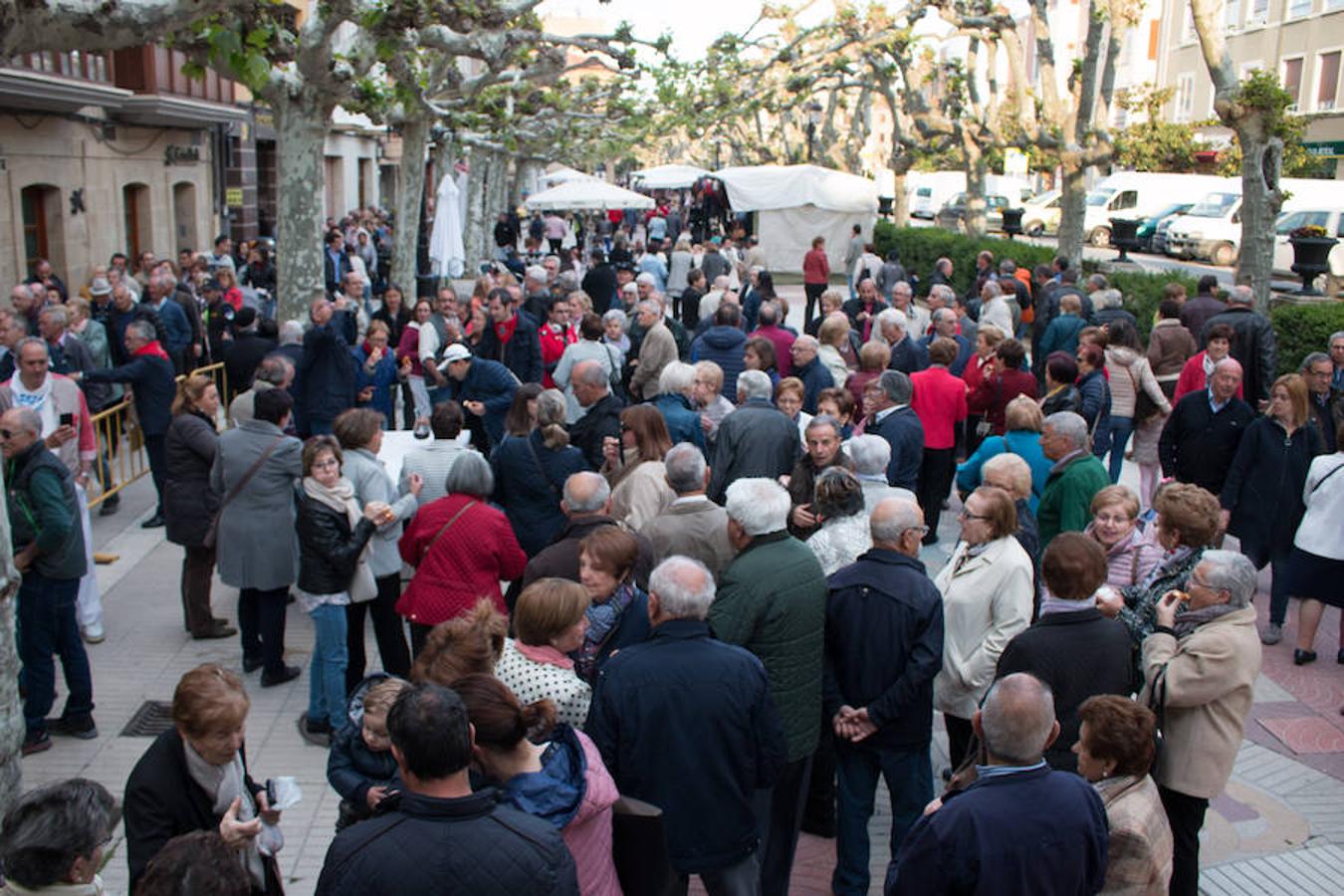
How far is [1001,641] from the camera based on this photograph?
4.95 metres

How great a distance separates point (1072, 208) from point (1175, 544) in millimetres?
Result: 16021

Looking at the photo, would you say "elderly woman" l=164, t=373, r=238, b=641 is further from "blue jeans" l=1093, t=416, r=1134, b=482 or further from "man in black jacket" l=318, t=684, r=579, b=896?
"blue jeans" l=1093, t=416, r=1134, b=482

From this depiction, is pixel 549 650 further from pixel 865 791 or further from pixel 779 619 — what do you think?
pixel 865 791

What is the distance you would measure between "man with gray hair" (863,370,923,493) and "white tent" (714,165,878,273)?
64.7 feet

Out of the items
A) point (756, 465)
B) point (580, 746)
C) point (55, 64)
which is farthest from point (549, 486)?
point (55, 64)

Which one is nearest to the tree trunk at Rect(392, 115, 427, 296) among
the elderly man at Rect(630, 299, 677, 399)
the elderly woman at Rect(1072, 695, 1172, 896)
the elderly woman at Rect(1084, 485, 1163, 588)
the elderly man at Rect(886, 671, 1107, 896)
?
the elderly man at Rect(630, 299, 677, 399)

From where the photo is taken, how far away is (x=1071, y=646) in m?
4.34

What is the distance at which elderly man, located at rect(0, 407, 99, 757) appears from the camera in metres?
5.87

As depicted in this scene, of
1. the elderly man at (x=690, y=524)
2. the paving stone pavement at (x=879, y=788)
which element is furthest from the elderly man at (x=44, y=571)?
the elderly man at (x=690, y=524)

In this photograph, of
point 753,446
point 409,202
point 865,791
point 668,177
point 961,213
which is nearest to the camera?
point 865,791

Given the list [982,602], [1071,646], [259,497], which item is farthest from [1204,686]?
[259,497]

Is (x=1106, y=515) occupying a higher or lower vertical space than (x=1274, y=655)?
higher

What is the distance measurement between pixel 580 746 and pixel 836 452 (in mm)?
3549

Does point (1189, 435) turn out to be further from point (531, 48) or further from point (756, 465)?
point (531, 48)
